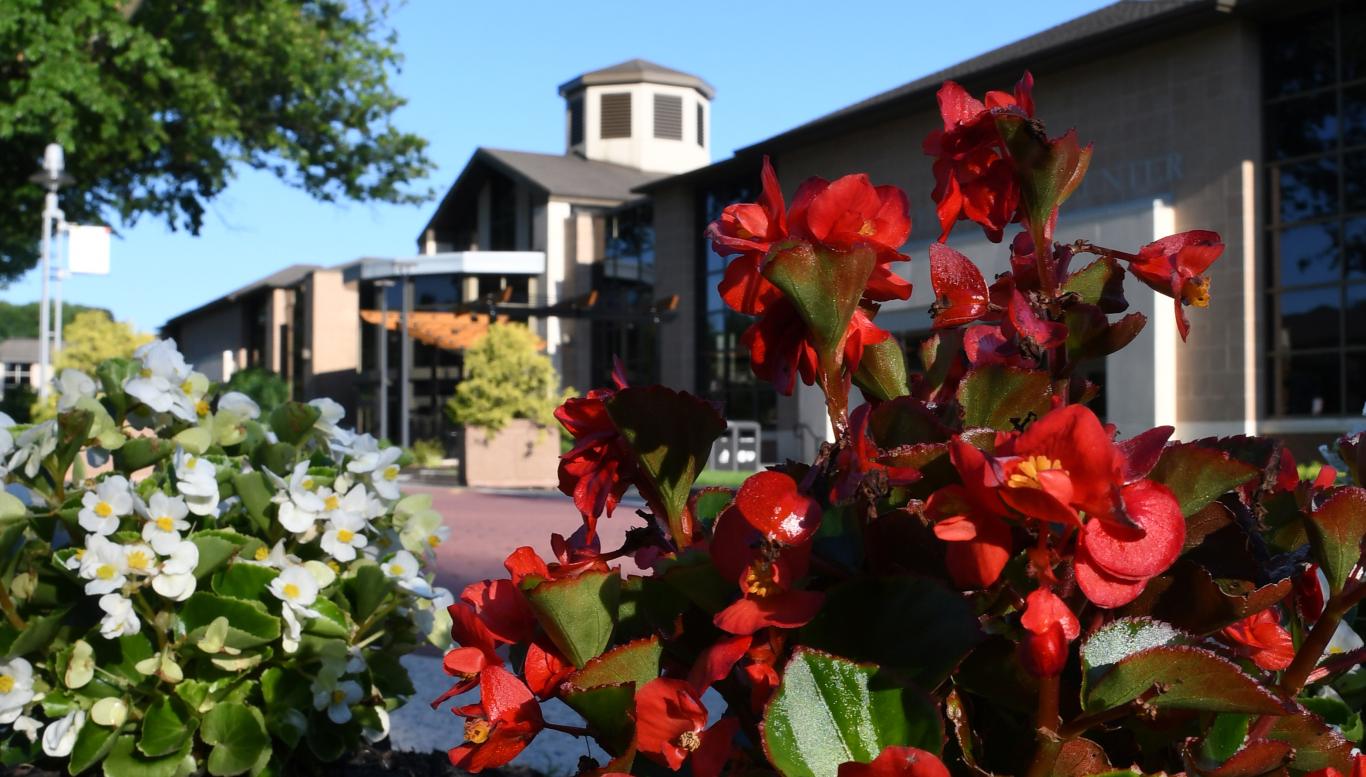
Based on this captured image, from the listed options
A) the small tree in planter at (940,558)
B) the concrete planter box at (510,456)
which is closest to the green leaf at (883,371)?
the small tree in planter at (940,558)

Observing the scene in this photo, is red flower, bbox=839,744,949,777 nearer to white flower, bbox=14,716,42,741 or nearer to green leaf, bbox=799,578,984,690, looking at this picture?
green leaf, bbox=799,578,984,690

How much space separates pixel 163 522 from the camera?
102 inches

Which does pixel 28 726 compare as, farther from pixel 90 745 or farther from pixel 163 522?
pixel 163 522

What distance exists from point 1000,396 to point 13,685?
250 cm

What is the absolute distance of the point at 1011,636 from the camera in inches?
38.7

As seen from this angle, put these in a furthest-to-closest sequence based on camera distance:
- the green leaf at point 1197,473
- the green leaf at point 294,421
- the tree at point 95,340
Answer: the tree at point 95,340 < the green leaf at point 294,421 < the green leaf at point 1197,473

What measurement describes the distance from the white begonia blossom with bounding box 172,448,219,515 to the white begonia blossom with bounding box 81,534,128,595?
0.56 feet

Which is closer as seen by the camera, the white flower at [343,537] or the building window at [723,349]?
the white flower at [343,537]

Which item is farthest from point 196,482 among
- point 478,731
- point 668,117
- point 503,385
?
point 668,117

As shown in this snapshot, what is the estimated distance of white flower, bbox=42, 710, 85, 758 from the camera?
9.03ft

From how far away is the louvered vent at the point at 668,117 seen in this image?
35.1 m

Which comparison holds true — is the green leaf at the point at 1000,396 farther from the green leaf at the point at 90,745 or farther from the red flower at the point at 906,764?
the green leaf at the point at 90,745

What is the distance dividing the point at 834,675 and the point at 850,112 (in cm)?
2144

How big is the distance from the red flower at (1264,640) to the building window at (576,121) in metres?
35.2
